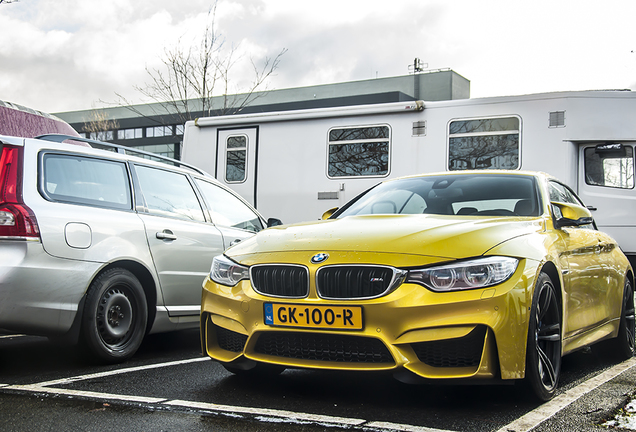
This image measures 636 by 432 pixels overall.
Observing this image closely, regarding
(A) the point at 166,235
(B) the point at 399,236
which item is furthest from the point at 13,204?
(B) the point at 399,236

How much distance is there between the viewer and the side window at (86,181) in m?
4.78

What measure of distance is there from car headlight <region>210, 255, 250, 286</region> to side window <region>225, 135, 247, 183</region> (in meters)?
8.27

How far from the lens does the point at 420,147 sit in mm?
10859

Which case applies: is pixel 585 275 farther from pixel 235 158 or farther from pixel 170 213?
pixel 235 158

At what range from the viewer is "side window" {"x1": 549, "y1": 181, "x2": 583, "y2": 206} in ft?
17.0

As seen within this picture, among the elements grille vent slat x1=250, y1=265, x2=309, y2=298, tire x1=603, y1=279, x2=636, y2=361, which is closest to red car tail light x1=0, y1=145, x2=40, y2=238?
grille vent slat x1=250, y1=265, x2=309, y2=298

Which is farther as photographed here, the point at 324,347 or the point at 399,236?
the point at 399,236

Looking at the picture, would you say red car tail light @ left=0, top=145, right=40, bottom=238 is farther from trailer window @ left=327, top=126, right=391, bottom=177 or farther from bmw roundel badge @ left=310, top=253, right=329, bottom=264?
trailer window @ left=327, top=126, right=391, bottom=177

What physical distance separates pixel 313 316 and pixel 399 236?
69cm

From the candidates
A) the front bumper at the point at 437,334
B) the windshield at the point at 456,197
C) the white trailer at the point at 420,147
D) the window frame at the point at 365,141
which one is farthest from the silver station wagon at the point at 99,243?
the white trailer at the point at 420,147

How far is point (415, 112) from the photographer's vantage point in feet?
35.9

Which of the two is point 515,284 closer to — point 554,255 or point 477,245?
point 477,245

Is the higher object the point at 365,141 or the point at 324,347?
the point at 365,141

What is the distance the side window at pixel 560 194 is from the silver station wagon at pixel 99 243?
9.68 ft
